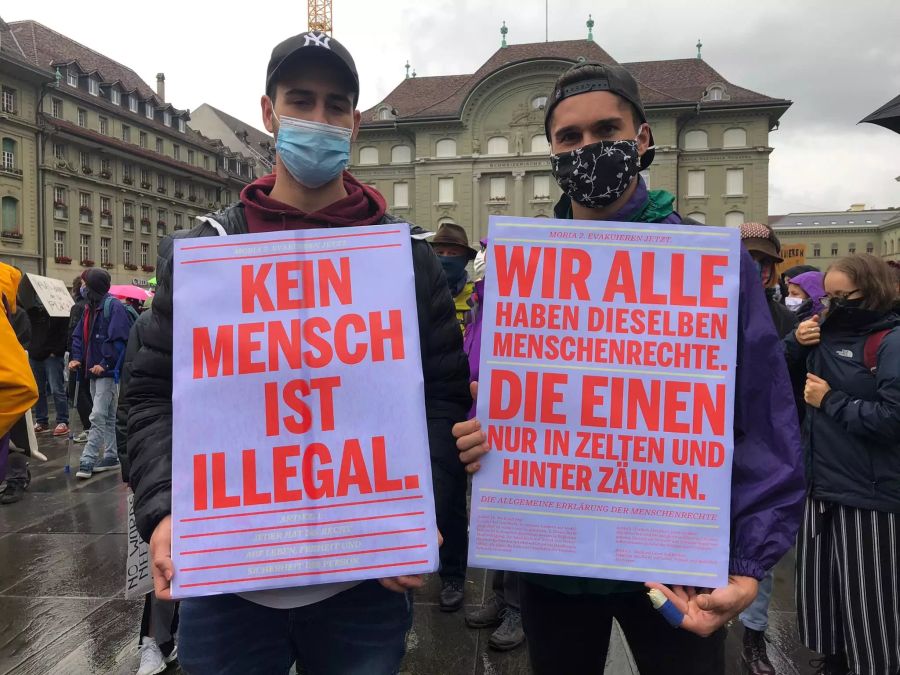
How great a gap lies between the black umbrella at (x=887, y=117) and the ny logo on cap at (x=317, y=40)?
3460 mm

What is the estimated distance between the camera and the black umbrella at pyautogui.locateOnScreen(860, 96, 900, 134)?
3.62 m

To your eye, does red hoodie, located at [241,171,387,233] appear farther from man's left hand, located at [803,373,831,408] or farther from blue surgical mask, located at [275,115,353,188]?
man's left hand, located at [803,373,831,408]

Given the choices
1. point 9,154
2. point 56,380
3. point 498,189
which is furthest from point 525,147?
point 56,380

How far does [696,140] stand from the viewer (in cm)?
4128

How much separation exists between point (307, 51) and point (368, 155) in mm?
45272

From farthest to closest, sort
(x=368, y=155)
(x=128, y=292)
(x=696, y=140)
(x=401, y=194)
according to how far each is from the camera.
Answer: (x=368, y=155)
(x=401, y=194)
(x=696, y=140)
(x=128, y=292)

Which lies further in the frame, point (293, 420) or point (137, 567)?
point (137, 567)

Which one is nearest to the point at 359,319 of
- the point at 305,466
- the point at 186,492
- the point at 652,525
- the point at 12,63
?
the point at 305,466

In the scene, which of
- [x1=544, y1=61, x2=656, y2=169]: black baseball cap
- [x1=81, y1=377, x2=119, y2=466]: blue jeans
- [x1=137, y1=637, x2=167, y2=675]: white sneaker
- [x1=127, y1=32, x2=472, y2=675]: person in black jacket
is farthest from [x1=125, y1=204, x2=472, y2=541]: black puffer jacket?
[x1=81, y1=377, x2=119, y2=466]: blue jeans

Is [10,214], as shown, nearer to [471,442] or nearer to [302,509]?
[302,509]

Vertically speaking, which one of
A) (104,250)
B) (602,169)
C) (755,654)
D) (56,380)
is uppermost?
(104,250)

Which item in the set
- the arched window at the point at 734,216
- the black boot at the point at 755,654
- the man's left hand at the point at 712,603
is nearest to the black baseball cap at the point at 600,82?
the man's left hand at the point at 712,603

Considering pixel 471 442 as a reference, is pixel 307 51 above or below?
above

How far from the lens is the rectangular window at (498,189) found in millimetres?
42375
